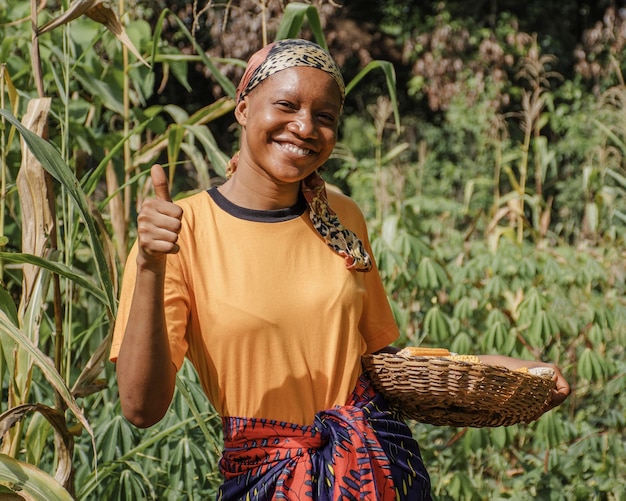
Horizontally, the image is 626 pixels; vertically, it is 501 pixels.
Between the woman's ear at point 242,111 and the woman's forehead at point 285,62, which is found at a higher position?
the woman's forehead at point 285,62

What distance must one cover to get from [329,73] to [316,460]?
61cm

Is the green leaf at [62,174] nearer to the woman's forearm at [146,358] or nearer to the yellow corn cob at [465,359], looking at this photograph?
the woman's forearm at [146,358]

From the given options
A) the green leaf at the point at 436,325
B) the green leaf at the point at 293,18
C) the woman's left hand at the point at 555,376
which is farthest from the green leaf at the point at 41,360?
the green leaf at the point at 436,325

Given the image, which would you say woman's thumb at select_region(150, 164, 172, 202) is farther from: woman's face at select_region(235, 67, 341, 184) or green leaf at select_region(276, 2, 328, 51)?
green leaf at select_region(276, 2, 328, 51)

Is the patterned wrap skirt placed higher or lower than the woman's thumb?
lower

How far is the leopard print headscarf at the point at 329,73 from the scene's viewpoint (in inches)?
57.0

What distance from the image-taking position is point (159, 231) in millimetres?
1198

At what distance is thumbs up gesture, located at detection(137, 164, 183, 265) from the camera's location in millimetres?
1196

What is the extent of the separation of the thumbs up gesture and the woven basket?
49 cm

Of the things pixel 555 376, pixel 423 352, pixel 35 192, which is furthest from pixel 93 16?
pixel 555 376

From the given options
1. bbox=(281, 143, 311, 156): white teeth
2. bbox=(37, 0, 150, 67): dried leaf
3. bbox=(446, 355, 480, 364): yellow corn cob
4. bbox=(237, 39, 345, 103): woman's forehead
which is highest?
bbox=(37, 0, 150, 67): dried leaf

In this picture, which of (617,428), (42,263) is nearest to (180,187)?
(617,428)

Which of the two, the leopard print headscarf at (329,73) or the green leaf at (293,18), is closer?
the leopard print headscarf at (329,73)

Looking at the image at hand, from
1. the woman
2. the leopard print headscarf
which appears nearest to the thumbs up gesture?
the woman
